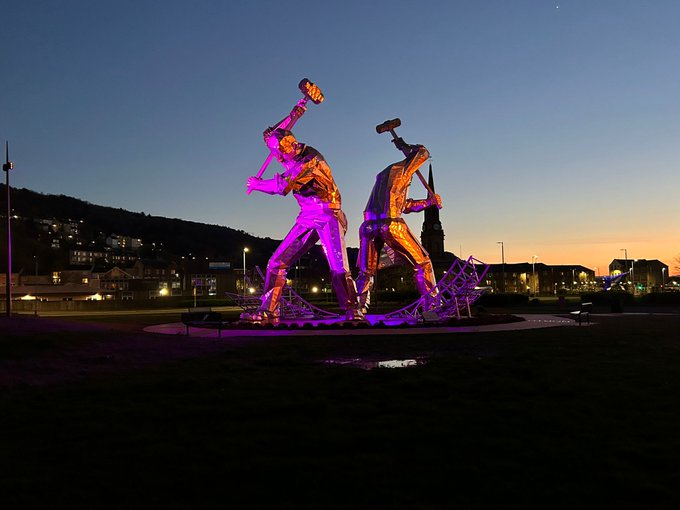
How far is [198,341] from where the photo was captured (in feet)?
64.7

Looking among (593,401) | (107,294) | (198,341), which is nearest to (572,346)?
(593,401)

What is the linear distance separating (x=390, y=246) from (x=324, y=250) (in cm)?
327

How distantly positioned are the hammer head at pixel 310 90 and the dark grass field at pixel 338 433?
47.1 ft

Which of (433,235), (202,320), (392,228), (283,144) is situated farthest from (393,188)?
(433,235)

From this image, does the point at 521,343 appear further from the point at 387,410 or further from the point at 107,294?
the point at 107,294

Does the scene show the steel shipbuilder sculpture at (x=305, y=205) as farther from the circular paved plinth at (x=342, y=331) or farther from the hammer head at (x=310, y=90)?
the circular paved plinth at (x=342, y=331)

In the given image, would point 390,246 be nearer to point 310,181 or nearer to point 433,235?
point 310,181

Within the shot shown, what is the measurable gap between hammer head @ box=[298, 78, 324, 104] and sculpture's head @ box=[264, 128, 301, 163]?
1.81 meters

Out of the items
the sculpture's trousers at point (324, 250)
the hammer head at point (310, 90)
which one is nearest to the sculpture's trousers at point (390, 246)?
the sculpture's trousers at point (324, 250)

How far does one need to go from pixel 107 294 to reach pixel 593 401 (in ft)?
324

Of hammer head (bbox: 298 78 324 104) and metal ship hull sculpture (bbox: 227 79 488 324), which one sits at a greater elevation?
hammer head (bbox: 298 78 324 104)

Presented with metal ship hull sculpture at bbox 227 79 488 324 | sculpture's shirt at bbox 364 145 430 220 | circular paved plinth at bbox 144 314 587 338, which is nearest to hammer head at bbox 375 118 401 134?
metal ship hull sculpture at bbox 227 79 488 324

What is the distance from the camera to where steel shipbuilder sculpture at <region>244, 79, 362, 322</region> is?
25.5m

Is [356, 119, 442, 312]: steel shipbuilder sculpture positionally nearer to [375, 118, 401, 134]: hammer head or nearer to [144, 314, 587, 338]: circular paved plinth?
[375, 118, 401, 134]: hammer head
